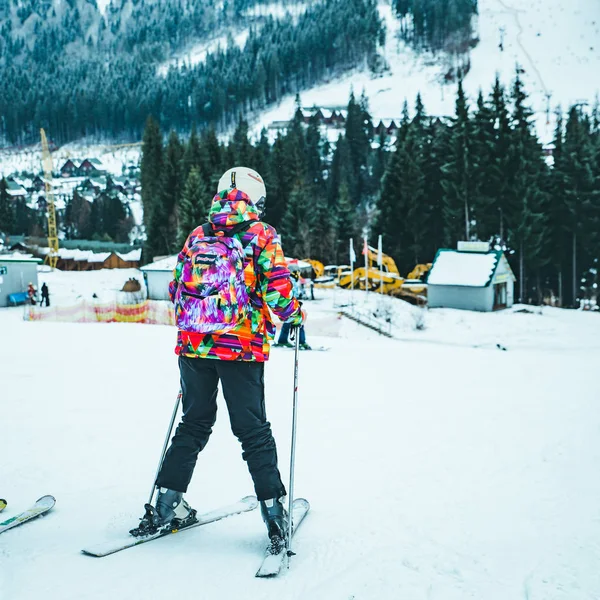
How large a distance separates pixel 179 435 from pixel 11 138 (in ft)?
611

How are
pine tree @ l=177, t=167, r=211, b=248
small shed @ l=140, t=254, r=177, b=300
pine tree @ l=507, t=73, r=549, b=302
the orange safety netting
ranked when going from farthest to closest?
pine tree @ l=177, t=167, r=211, b=248
pine tree @ l=507, t=73, r=549, b=302
small shed @ l=140, t=254, r=177, b=300
the orange safety netting

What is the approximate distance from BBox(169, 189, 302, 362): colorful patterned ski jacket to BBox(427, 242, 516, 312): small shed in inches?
1118

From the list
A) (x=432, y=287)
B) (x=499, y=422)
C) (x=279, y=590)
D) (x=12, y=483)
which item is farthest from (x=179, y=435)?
(x=432, y=287)

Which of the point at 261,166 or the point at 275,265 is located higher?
the point at 261,166

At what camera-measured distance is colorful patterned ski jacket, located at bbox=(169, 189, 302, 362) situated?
2.88m

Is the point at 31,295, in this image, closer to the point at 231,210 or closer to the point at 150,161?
the point at 231,210

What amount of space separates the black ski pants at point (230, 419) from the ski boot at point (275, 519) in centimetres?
5

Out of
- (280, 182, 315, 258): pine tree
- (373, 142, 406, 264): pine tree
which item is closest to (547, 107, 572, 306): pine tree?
(373, 142, 406, 264): pine tree

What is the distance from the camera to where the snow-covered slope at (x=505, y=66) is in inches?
4985

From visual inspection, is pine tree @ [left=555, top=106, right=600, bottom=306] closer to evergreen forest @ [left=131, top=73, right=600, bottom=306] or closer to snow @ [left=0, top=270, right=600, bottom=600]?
evergreen forest @ [left=131, top=73, right=600, bottom=306]

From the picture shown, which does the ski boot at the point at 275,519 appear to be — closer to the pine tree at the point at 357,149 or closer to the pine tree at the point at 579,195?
the pine tree at the point at 579,195

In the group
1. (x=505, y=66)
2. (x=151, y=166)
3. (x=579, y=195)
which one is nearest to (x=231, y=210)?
(x=579, y=195)

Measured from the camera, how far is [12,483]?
398cm

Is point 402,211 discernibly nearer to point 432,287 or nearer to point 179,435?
point 432,287
